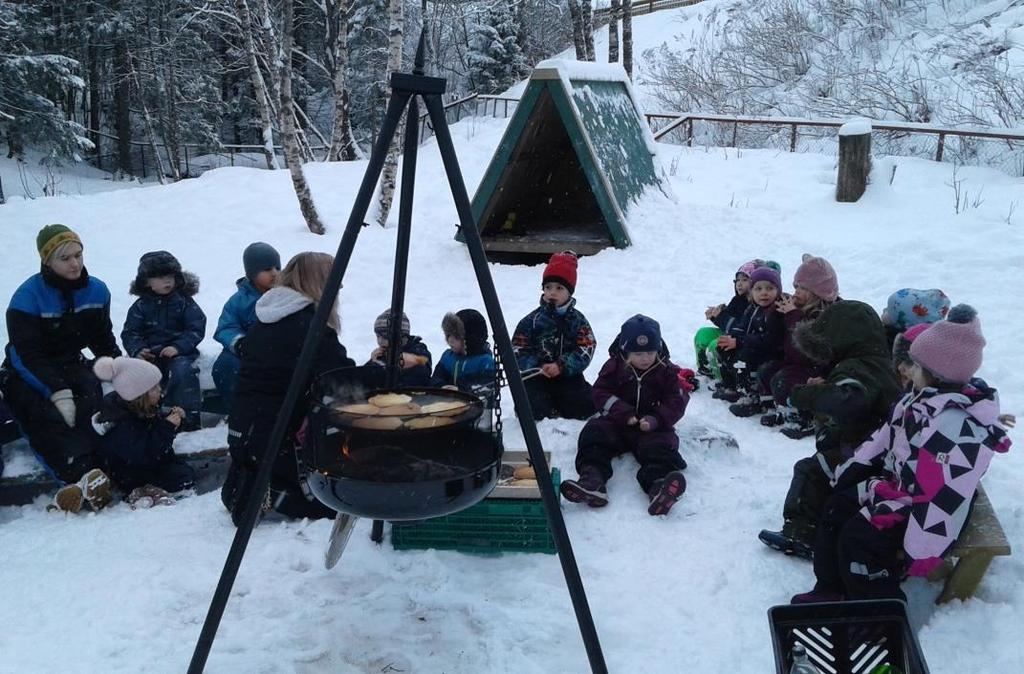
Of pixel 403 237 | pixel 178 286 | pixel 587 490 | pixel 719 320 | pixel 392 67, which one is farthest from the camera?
pixel 392 67

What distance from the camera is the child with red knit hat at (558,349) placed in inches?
195

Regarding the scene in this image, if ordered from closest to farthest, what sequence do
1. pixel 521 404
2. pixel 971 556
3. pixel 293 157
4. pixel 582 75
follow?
pixel 521 404
pixel 971 556
pixel 582 75
pixel 293 157

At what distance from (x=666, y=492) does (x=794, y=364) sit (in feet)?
5.25

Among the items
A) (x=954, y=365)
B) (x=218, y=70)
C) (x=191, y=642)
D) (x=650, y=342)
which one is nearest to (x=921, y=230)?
(x=650, y=342)

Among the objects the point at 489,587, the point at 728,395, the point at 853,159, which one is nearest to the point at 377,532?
the point at 489,587

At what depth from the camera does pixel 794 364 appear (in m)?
5.02

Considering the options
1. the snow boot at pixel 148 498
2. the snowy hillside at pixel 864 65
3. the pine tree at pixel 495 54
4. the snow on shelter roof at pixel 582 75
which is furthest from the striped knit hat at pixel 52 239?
the pine tree at pixel 495 54

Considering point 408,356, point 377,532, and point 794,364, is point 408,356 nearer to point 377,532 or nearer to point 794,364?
point 377,532

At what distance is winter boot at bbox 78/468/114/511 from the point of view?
4.05 meters

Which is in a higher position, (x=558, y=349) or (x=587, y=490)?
(x=558, y=349)

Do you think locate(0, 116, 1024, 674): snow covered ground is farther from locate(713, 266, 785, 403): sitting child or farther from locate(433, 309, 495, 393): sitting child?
locate(433, 309, 495, 393): sitting child

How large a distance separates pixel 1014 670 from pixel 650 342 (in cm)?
211

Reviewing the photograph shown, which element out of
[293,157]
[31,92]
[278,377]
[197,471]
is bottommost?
[197,471]

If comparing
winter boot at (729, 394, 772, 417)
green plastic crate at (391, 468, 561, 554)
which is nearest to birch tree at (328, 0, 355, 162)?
winter boot at (729, 394, 772, 417)
